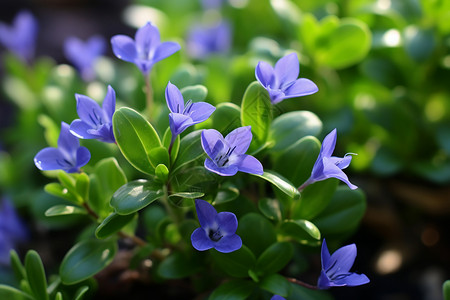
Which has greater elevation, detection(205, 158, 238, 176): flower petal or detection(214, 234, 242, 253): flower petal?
detection(205, 158, 238, 176): flower petal

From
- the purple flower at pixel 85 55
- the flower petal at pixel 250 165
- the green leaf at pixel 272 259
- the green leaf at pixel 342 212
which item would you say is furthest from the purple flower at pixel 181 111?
the purple flower at pixel 85 55

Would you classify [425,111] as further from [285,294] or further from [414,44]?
[285,294]

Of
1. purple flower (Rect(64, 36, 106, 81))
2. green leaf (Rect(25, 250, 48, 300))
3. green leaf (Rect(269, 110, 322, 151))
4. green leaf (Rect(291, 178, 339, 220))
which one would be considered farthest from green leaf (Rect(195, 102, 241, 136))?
purple flower (Rect(64, 36, 106, 81))

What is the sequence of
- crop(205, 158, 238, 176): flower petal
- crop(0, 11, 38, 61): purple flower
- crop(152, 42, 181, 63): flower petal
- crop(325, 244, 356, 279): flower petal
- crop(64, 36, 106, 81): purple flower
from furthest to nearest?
1. crop(0, 11, 38, 61): purple flower
2. crop(64, 36, 106, 81): purple flower
3. crop(152, 42, 181, 63): flower petal
4. crop(325, 244, 356, 279): flower petal
5. crop(205, 158, 238, 176): flower petal

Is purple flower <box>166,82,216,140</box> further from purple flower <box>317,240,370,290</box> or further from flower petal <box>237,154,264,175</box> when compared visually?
purple flower <box>317,240,370,290</box>

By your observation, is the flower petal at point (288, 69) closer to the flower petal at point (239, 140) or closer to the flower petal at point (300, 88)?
the flower petal at point (300, 88)

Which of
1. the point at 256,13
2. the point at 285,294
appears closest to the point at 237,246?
the point at 285,294

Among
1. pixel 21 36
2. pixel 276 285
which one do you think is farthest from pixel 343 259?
pixel 21 36
